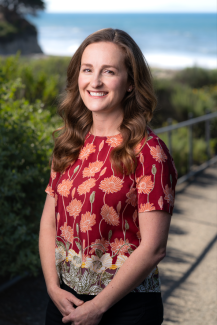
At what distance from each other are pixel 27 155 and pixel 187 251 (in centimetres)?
237

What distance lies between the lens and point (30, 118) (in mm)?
3943

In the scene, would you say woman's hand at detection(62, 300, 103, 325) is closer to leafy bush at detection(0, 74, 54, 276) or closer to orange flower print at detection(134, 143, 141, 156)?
orange flower print at detection(134, 143, 141, 156)

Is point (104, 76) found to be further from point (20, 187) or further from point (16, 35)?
point (16, 35)

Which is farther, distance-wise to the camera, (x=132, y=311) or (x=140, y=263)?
(x=132, y=311)

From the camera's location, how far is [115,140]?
1752 millimetres

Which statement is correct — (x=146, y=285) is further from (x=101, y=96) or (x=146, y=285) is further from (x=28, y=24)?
(x=28, y=24)

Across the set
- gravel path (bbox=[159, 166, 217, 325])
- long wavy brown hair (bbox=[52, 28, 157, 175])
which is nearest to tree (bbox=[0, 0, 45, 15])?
gravel path (bbox=[159, 166, 217, 325])

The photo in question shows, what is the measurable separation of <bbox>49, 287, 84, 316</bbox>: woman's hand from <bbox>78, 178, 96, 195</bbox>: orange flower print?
48 centimetres

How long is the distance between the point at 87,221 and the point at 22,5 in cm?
5815

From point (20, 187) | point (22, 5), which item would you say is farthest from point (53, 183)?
point (22, 5)

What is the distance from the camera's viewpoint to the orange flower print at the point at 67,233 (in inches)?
69.1

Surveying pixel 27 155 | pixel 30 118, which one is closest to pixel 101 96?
pixel 27 155

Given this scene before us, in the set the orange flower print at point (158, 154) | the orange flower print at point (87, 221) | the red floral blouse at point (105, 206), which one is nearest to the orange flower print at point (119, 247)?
the red floral blouse at point (105, 206)

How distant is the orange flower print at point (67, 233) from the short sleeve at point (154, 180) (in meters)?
0.38
